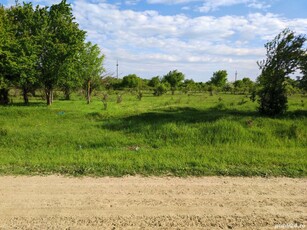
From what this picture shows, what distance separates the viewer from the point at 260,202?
4793 mm

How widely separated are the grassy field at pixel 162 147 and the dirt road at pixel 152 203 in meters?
0.63

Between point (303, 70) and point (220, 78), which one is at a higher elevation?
point (220, 78)

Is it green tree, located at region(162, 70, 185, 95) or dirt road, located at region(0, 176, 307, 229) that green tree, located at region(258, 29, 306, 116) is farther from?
green tree, located at region(162, 70, 185, 95)

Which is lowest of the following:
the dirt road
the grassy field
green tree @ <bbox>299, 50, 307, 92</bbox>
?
the dirt road

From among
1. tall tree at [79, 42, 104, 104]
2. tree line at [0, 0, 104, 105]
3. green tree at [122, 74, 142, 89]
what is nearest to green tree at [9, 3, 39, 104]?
tree line at [0, 0, 104, 105]

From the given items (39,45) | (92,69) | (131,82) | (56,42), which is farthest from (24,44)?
(131,82)

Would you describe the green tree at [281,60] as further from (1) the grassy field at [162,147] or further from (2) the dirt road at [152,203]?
(2) the dirt road at [152,203]

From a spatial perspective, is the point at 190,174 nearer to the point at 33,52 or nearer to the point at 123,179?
the point at 123,179

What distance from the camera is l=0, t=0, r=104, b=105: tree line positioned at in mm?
18891

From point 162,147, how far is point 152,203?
4305 millimetres

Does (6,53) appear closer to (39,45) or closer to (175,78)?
(39,45)

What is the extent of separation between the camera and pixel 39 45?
1972cm

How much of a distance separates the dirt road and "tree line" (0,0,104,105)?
49.1 feet

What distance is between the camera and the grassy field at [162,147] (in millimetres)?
6676
